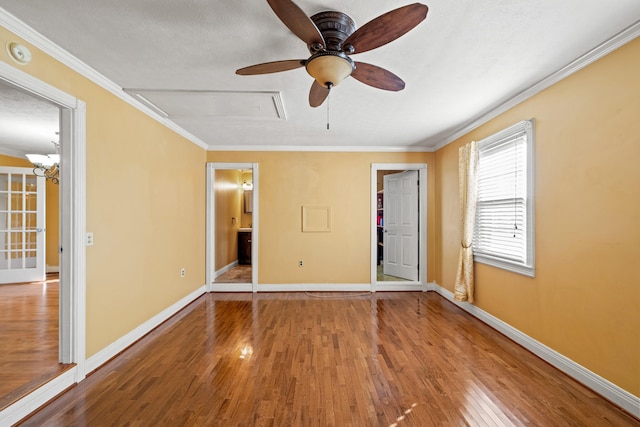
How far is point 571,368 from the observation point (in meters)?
2.29

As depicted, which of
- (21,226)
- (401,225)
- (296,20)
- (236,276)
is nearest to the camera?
(296,20)

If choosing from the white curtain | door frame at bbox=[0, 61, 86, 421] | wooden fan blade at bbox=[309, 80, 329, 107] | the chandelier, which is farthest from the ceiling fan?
the chandelier

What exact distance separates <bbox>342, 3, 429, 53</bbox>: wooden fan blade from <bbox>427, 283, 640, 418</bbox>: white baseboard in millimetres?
2749

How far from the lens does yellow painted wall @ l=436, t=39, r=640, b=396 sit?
74.6 inches

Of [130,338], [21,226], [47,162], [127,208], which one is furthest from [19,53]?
[21,226]

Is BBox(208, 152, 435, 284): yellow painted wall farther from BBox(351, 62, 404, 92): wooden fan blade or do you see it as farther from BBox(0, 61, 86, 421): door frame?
BBox(351, 62, 404, 92): wooden fan blade

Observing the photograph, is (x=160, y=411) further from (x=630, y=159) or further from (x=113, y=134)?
(x=630, y=159)

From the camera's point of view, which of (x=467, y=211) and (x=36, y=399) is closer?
(x=36, y=399)

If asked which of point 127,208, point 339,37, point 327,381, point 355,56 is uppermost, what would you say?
point 355,56

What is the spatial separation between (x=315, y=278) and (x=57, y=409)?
3.47 meters

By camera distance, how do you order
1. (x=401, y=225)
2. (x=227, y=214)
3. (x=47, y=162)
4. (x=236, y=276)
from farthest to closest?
(x=227, y=214) < (x=236, y=276) < (x=401, y=225) < (x=47, y=162)

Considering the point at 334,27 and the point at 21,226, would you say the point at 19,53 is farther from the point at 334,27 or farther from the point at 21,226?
the point at 21,226

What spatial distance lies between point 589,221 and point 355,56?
7.37ft

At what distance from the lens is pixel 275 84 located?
2604mm
